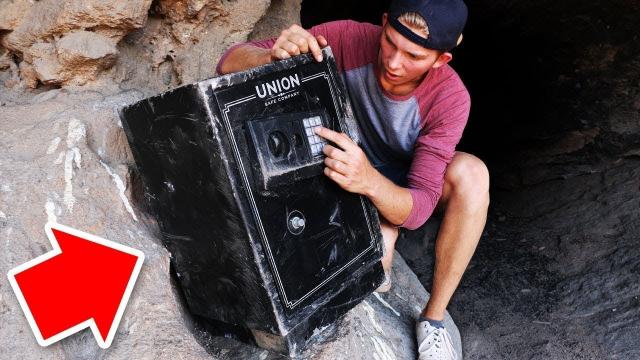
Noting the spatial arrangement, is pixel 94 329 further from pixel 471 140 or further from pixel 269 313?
pixel 471 140

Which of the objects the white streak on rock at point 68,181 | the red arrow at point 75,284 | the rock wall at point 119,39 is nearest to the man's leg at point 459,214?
the rock wall at point 119,39

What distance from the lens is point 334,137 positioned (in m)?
1.29

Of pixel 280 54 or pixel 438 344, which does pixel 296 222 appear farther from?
pixel 438 344

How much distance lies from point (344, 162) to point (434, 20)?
44 cm

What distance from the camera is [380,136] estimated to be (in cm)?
177

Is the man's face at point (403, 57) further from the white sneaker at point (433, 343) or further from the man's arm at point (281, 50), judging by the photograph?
the white sneaker at point (433, 343)

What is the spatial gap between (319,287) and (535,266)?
→ 60.5 inches

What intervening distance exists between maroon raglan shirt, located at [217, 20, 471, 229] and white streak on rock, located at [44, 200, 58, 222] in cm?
56

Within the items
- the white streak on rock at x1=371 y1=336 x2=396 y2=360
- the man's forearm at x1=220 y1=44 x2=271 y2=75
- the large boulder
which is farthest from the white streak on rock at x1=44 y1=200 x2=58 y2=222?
the white streak on rock at x1=371 y1=336 x2=396 y2=360

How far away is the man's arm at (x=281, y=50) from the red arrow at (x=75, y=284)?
20.6 inches

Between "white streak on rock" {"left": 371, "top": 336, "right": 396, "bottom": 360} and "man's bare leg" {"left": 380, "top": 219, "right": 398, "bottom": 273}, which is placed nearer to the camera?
"white streak on rock" {"left": 371, "top": 336, "right": 396, "bottom": 360}

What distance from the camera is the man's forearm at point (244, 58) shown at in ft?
4.78

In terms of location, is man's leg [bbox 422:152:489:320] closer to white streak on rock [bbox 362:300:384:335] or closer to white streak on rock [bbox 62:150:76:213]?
white streak on rock [bbox 362:300:384:335]

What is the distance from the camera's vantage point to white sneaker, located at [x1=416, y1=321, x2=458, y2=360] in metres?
1.77
